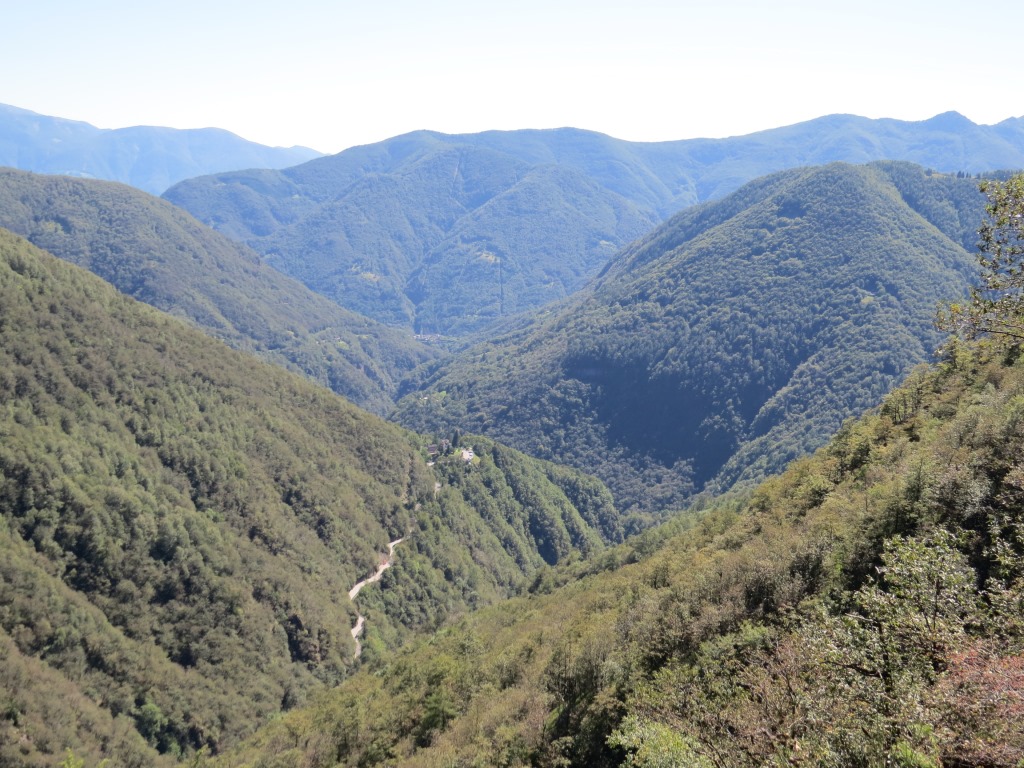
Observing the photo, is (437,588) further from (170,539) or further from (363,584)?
(170,539)

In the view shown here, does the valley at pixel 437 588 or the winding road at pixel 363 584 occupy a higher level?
the valley at pixel 437 588

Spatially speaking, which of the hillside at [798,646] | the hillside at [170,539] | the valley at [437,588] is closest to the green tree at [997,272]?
the valley at [437,588]

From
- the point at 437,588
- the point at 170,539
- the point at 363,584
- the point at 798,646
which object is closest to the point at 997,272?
the point at 798,646

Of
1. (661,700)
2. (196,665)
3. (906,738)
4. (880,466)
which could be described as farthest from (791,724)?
(196,665)

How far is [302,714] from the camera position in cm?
7606

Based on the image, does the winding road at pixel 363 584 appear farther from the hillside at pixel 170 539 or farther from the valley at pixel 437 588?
the hillside at pixel 170 539

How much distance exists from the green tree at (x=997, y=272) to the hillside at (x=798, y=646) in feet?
20.0

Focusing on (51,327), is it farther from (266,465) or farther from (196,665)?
(196,665)

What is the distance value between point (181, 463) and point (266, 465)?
22.3 meters

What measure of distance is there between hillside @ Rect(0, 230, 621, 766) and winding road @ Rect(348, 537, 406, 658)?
1988mm

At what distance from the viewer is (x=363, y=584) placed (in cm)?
15875

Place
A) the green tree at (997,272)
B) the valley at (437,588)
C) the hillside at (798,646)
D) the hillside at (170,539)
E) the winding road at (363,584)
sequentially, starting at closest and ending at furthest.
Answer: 1. the hillside at (798,646)
2. the valley at (437,588)
3. the green tree at (997,272)
4. the hillside at (170,539)
5. the winding road at (363,584)

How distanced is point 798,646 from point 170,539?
5506 inches

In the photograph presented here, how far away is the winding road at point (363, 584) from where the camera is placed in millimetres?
141950
